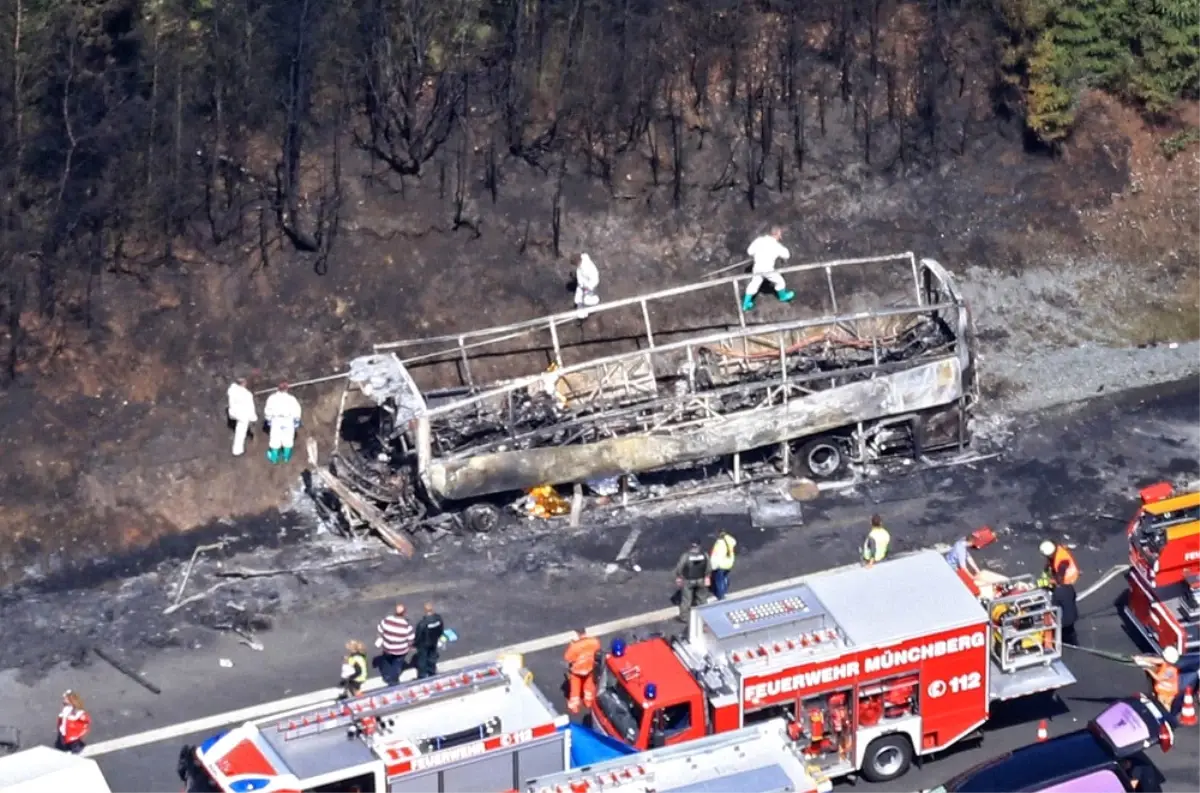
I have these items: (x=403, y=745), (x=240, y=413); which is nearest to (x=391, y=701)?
(x=403, y=745)

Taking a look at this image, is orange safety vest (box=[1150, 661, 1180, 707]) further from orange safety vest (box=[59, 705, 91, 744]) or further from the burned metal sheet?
orange safety vest (box=[59, 705, 91, 744])

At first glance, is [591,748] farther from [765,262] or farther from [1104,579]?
[765,262]

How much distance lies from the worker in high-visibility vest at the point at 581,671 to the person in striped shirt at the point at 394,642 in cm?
191

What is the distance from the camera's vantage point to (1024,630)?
21.4 m

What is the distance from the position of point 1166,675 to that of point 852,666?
3.94 meters

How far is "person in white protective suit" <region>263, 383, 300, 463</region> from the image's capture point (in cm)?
2766

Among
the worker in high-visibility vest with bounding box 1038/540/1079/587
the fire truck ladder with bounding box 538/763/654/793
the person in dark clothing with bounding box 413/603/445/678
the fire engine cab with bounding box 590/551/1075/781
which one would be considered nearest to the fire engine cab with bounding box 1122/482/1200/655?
the worker in high-visibility vest with bounding box 1038/540/1079/587

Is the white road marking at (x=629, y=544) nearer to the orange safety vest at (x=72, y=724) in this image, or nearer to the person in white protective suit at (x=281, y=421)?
the person in white protective suit at (x=281, y=421)

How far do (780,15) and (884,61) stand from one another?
2099 millimetres

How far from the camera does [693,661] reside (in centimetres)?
2069

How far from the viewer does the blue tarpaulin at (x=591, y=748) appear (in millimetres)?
19781

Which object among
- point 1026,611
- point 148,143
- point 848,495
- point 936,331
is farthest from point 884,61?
point 1026,611

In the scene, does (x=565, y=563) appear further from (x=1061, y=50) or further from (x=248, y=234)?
(x=1061, y=50)

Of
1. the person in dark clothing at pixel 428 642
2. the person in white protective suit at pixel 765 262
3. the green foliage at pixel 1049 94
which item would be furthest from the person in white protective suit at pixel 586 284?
the green foliage at pixel 1049 94
